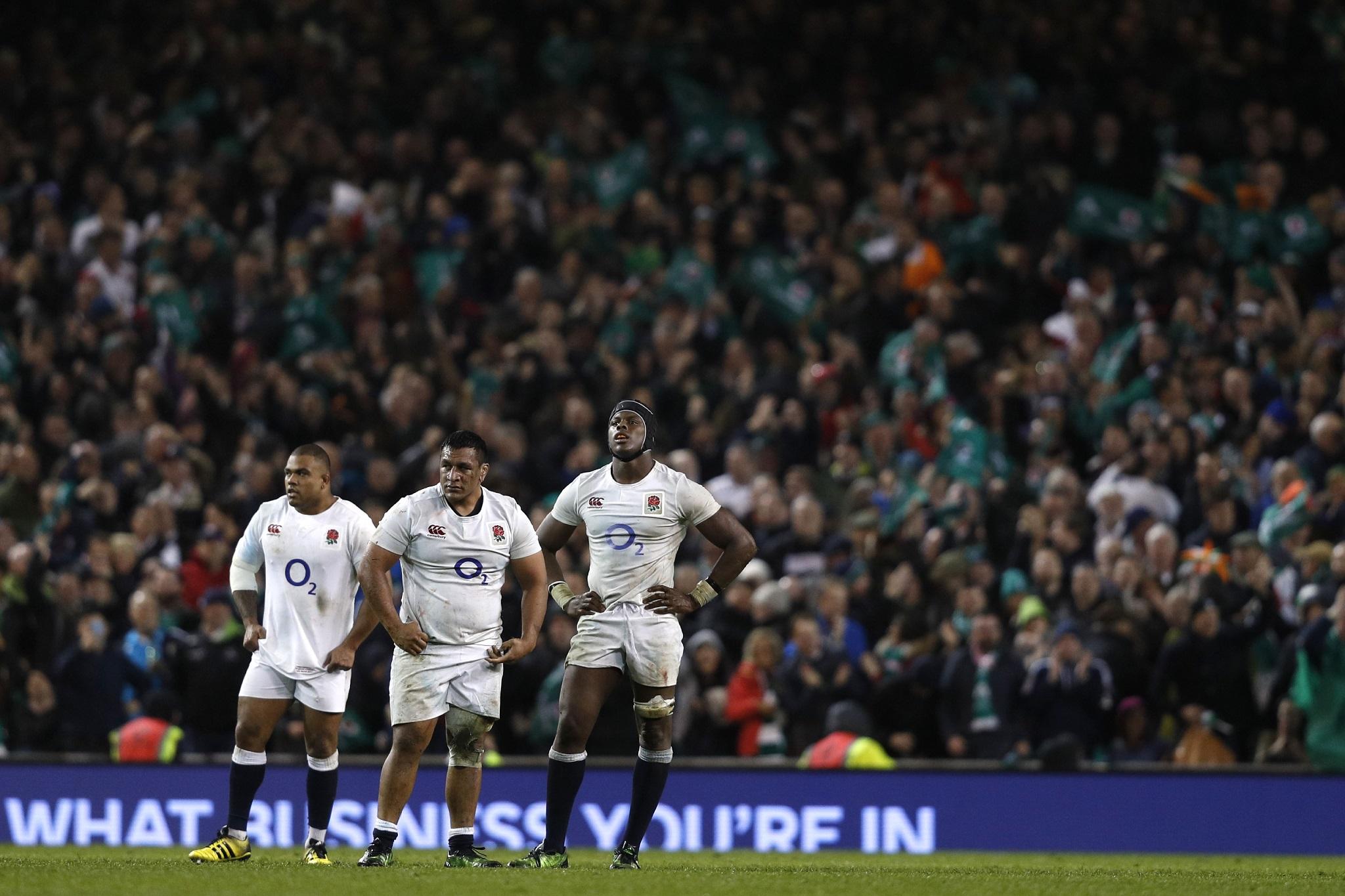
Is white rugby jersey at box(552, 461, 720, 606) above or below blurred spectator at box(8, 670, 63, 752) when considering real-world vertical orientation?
above

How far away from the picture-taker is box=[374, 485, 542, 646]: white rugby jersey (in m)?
10.6

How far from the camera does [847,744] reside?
14820mm

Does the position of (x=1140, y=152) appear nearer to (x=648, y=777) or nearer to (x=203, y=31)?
(x=203, y=31)

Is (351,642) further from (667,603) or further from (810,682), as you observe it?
(810,682)

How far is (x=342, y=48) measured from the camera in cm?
2314

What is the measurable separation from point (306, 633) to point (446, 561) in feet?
2.94

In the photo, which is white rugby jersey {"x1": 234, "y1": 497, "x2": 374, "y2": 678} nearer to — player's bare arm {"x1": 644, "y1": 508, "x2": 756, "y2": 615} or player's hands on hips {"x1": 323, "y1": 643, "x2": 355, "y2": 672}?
player's hands on hips {"x1": 323, "y1": 643, "x2": 355, "y2": 672}

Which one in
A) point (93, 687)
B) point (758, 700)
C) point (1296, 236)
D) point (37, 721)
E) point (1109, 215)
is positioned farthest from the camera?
point (1109, 215)

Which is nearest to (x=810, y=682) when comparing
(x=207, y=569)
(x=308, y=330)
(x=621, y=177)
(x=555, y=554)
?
(x=555, y=554)

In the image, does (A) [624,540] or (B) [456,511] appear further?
(A) [624,540]

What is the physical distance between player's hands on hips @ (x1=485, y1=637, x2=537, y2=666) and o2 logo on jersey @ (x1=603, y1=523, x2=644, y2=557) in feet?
2.15

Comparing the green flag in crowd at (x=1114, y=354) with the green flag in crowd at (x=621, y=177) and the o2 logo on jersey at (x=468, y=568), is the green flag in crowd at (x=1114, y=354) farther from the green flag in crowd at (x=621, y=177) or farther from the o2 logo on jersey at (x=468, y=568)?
the o2 logo on jersey at (x=468, y=568)

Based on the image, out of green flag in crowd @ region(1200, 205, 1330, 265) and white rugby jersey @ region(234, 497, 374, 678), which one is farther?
green flag in crowd @ region(1200, 205, 1330, 265)

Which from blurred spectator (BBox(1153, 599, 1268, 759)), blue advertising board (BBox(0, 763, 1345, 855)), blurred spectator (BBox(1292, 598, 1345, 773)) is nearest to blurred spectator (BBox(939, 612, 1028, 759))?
blue advertising board (BBox(0, 763, 1345, 855))
